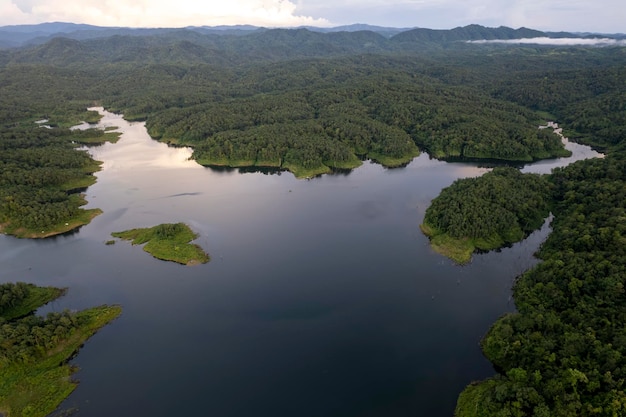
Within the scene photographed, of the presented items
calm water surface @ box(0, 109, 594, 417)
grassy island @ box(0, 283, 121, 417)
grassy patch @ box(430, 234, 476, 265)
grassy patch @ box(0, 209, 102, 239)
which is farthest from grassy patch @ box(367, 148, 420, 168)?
grassy island @ box(0, 283, 121, 417)

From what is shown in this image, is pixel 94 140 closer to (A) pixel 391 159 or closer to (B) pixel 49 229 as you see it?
(B) pixel 49 229

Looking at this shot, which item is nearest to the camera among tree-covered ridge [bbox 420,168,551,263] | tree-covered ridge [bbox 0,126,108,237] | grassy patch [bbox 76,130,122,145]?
tree-covered ridge [bbox 420,168,551,263]

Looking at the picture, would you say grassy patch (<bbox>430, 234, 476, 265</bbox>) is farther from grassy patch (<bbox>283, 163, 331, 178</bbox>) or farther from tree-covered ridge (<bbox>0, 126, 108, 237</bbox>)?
tree-covered ridge (<bbox>0, 126, 108, 237</bbox>)

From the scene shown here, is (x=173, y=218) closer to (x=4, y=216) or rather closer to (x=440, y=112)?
(x=4, y=216)

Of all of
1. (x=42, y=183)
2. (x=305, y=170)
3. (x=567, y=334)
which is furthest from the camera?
(x=305, y=170)

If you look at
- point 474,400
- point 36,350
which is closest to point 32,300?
point 36,350

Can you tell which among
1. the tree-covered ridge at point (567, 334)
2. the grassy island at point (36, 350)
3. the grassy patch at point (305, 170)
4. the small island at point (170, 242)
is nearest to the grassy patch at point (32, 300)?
the grassy island at point (36, 350)
